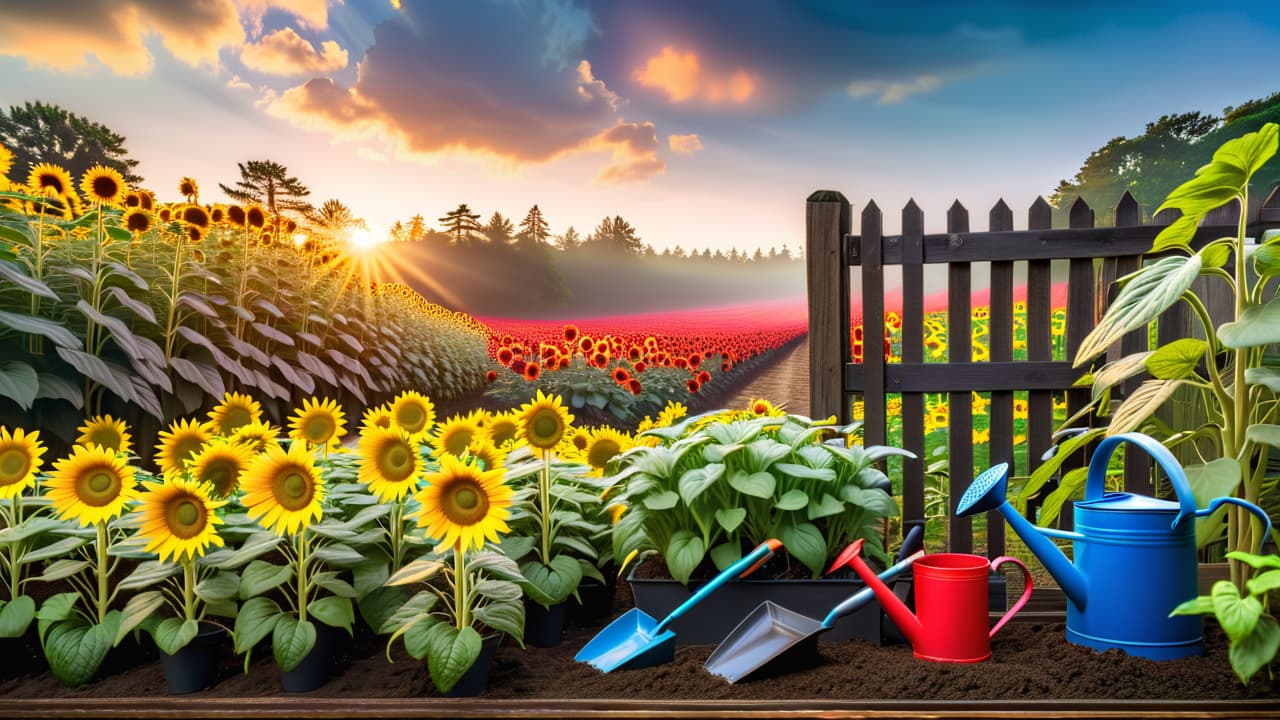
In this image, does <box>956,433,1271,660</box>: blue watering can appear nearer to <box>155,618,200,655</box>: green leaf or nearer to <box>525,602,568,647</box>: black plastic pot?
<box>525,602,568,647</box>: black plastic pot

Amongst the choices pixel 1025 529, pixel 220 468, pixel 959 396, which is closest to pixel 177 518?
pixel 220 468

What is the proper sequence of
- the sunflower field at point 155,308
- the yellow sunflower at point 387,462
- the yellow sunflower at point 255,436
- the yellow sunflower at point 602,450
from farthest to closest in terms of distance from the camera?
the sunflower field at point 155,308 < the yellow sunflower at point 602,450 < the yellow sunflower at point 255,436 < the yellow sunflower at point 387,462

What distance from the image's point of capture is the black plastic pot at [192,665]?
5.36 ft

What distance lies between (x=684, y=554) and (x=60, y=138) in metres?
18.3

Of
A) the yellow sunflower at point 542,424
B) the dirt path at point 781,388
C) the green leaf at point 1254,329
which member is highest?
the green leaf at point 1254,329

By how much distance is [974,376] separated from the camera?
2.86m

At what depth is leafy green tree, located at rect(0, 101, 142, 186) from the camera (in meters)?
15.1

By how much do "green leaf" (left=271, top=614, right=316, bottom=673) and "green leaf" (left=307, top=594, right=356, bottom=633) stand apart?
3 centimetres

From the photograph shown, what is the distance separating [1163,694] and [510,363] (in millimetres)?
4490

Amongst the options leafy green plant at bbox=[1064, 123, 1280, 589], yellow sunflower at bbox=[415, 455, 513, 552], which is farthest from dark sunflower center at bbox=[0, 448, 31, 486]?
leafy green plant at bbox=[1064, 123, 1280, 589]

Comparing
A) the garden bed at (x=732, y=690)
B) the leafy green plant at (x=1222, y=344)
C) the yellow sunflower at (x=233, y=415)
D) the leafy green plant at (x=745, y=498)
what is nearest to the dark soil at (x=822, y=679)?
the garden bed at (x=732, y=690)

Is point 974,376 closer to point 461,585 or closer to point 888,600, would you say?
point 888,600

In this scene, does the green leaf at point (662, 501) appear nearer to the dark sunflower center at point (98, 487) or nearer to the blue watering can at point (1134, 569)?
the blue watering can at point (1134, 569)

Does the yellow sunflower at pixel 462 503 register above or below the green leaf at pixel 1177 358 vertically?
below
